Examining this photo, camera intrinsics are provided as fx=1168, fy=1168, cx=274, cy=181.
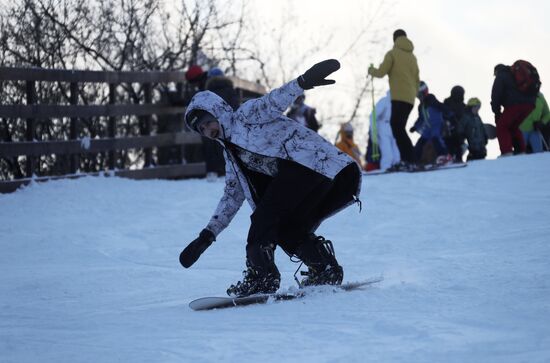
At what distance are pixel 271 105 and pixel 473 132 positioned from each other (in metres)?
9.47

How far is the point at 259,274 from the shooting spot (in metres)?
5.84

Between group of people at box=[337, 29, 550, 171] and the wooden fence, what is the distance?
7.07 ft

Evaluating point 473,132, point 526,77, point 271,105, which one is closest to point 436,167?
point 526,77

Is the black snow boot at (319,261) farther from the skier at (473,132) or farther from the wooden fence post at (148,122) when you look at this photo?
the skier at (473,132)

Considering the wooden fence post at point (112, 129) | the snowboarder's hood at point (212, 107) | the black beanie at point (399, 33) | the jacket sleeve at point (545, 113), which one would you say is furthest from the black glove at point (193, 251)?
the jacket sleeve at point (545, 113)

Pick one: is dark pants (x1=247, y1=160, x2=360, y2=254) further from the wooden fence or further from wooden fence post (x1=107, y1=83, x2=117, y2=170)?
wooden fence post (x1=107, y1=83, x2=117, y2=170)

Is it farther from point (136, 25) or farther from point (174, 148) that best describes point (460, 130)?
point (136, 25)

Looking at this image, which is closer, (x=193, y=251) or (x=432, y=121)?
(x=193, y=251)

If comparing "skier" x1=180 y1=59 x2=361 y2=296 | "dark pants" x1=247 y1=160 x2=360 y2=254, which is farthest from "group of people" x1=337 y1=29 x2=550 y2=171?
"skier" x1=180 y1=59 x2=361 y2=296

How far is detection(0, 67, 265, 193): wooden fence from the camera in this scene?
40.0ft

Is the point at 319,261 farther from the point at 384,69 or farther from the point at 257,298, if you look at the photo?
the point at 384,69

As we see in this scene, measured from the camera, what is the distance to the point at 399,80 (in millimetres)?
12547

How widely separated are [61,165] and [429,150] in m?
4.99

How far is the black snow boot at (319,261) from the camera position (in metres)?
6.05
